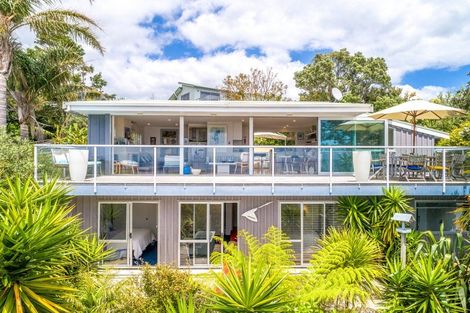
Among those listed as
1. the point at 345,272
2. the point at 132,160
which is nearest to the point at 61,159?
the point at 132,160

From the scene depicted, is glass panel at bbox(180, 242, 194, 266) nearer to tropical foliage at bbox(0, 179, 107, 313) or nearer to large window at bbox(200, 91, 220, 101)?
tropical foliage at bbox(0, 179, 107, 313)

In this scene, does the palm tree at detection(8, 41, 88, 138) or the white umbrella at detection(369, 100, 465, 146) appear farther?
the palm tree at detection(8, 41, 88, 138)

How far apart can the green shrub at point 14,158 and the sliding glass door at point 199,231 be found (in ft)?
17.1

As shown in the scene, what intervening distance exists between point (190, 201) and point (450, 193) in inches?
348

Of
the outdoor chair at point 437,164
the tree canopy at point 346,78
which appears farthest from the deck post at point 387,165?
the tree canopy at point 346,78

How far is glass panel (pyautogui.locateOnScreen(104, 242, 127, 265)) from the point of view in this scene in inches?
463

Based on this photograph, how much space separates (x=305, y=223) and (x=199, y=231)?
3820 mm

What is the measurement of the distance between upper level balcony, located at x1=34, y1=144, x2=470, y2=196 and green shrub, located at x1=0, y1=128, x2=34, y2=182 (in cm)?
48

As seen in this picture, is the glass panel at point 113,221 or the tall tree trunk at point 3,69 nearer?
the glass panel at point 113,221

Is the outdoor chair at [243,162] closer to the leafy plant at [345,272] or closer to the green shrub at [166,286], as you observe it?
the leafy plant at [345,272]

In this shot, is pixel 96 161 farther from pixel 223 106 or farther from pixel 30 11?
pixel 30 11

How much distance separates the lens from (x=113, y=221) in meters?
11.9

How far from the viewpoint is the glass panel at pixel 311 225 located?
1223cm

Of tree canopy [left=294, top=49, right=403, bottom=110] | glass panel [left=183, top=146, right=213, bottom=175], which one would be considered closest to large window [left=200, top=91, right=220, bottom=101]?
tree canopy [left=294, top=49, right=403, bottom=110]
